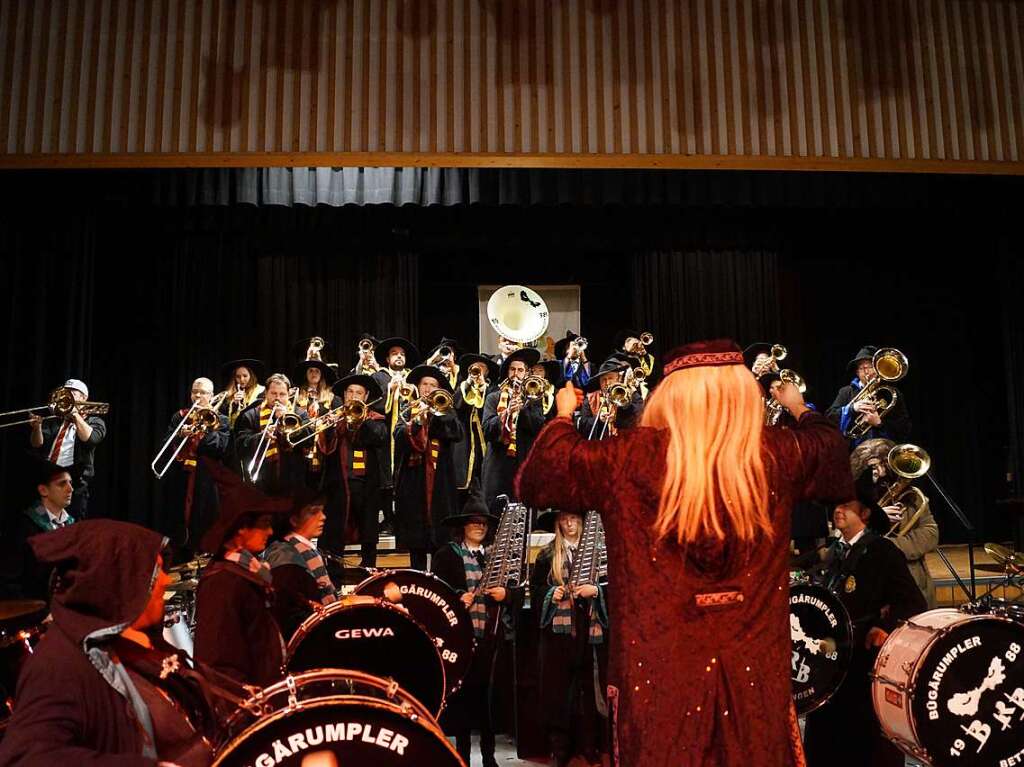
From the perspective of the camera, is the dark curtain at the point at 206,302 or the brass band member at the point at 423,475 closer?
the brass band member at the point at 423,475

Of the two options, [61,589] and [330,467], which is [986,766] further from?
[330,467]

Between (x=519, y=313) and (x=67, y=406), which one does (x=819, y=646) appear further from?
(x=519, y=313)

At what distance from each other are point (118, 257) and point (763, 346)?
864 centimetres

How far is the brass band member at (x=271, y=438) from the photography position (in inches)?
360

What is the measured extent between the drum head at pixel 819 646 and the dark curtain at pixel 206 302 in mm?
8560

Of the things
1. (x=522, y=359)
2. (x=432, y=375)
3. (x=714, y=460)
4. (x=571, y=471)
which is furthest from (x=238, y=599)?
(x=522, y=359)

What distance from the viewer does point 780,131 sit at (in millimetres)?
5770

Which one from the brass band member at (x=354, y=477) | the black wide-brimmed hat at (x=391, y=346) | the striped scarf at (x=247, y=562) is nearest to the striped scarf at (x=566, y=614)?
the striped scarf at (x=247, y=562)

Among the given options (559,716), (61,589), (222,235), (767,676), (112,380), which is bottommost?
(559,716)

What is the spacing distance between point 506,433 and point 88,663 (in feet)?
25.5

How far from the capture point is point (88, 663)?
7.36 feet

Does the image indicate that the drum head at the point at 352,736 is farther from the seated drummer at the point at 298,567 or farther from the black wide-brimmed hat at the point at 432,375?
the black wide-brimmed hat at the point at 432,375

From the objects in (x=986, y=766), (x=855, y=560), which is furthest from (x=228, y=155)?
(x=986, y=766)

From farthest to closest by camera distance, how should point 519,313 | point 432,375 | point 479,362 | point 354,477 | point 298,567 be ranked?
point 519,313, point 479,362, point 432,375, point 354,477, point 298,567
